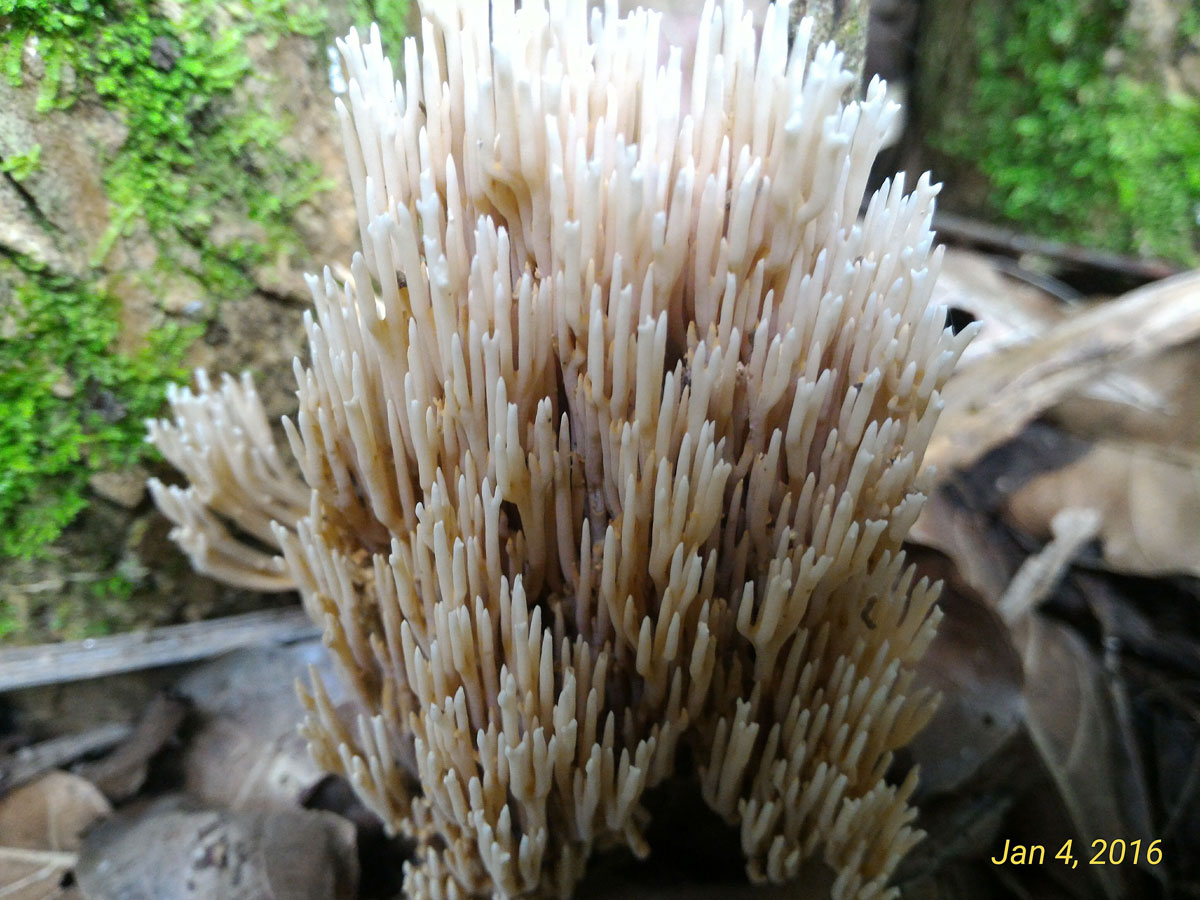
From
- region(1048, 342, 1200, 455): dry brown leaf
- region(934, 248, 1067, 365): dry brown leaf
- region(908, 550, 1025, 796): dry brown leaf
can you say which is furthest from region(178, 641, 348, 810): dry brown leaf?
region(1048, 342, 1200, 455): dry brown leaf

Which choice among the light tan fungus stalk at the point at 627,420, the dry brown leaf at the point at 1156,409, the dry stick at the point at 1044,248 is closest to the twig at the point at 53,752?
the light tan fungus stalk at the point at 627,420

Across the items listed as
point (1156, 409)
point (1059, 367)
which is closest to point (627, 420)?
point (1059, 367)

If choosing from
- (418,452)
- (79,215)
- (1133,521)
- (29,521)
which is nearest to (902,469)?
(418,452)

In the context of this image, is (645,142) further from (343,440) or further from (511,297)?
(343,440)

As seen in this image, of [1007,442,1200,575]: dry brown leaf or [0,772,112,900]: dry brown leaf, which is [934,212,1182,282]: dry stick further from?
[0,772,112,900]: dry brown leaf

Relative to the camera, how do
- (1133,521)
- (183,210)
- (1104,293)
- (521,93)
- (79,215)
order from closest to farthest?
(521,93) → (79,215) → (183,210) → (1133,521) → (1104,293)

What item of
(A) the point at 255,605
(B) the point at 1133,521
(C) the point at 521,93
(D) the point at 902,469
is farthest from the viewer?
(B) the point at 1133,521
